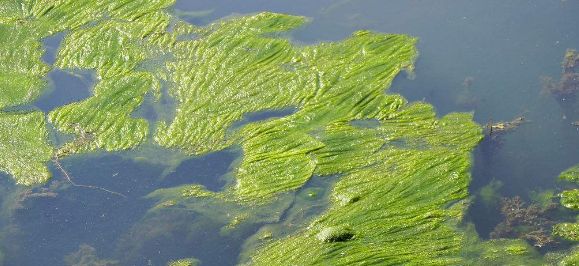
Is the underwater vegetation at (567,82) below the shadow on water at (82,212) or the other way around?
the other way around

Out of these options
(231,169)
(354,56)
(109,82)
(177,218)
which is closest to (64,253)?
(177,218)

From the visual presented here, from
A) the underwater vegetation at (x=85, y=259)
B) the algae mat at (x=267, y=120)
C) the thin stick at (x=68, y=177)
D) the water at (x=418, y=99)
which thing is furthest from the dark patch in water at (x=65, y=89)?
the underwater vegetation at (x=85, y=259)

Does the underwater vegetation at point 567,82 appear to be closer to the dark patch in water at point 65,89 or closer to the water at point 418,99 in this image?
the water at point 418,99

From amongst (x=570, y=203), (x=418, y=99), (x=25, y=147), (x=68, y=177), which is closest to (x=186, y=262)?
(x=68, y=177)

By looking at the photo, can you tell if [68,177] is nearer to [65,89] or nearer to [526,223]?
[65,89]

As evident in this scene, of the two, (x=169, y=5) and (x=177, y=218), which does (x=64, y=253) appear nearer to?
(x=177, y=218)

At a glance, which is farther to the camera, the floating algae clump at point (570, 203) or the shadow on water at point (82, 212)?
the shadow on water at point (82, 212)
